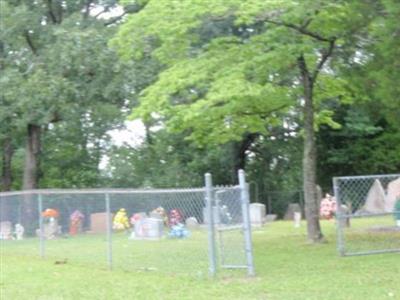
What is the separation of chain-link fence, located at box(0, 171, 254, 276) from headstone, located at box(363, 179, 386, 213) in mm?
4729

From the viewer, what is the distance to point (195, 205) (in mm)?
13844

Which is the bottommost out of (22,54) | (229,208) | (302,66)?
(229,208)

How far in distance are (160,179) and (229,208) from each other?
1076 inches

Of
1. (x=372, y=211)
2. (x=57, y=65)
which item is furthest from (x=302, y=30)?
(x=57, y=65)

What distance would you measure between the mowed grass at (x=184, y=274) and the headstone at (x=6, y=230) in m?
3.08

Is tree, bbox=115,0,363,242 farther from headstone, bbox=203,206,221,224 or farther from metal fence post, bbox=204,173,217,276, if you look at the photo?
metal fence post, bbox=204,173,217,276

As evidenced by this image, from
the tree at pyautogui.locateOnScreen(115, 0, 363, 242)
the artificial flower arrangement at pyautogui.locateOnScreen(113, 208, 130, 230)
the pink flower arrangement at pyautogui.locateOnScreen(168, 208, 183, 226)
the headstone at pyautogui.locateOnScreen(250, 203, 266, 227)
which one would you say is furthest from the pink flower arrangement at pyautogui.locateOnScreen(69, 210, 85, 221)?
the headstone at pyautogui.locateOnScreen(250, 203, 266, 227)

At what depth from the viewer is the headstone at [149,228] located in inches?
583

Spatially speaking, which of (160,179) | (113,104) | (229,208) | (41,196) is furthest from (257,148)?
(229,208)

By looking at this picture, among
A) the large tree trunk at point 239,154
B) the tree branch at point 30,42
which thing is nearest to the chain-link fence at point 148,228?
the tree branch at point 30,42

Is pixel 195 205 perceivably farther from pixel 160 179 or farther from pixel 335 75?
pixel 160 179

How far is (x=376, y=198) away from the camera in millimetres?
17531

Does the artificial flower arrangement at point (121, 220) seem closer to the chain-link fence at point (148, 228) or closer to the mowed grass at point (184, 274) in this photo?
the chain-link fence at point (148, 228)

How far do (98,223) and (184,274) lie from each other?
15.7ft
